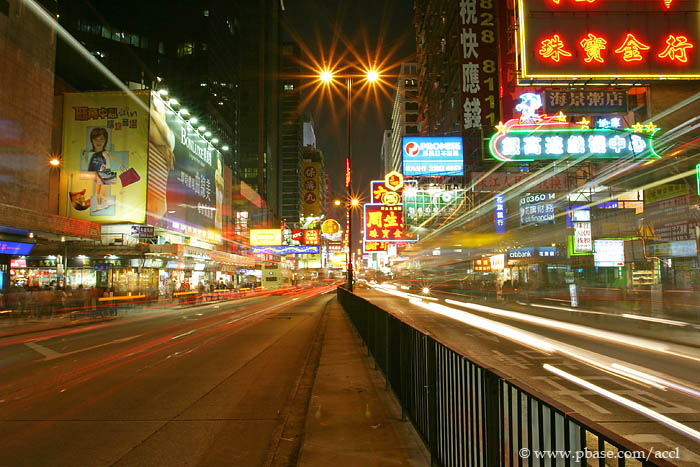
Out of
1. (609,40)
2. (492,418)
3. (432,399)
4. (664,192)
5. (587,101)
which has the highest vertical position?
(587,101)

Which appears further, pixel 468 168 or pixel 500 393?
pixel 468 168

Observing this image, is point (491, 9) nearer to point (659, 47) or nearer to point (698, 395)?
point (659, 47)

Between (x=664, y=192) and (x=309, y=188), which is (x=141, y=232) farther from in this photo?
(x=309, y=188)

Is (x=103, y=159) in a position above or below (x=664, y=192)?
above

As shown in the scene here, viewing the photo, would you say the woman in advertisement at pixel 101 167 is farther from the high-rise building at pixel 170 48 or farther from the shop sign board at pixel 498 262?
the shop sign board at pixel 498 262

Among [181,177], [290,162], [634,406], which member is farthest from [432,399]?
[290,162]

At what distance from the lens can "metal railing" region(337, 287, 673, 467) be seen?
7.52 feet

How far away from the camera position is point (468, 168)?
49406mm

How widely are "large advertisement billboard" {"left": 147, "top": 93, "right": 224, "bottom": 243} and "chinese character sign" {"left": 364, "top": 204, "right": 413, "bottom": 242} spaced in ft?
73.9

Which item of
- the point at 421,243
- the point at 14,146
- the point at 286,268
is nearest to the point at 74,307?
the point at 14,146

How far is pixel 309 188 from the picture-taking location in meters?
186

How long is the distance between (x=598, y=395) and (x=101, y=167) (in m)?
41.5

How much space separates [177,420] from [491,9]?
4386cm

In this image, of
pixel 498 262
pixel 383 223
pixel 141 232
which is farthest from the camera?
pixel 498 262
